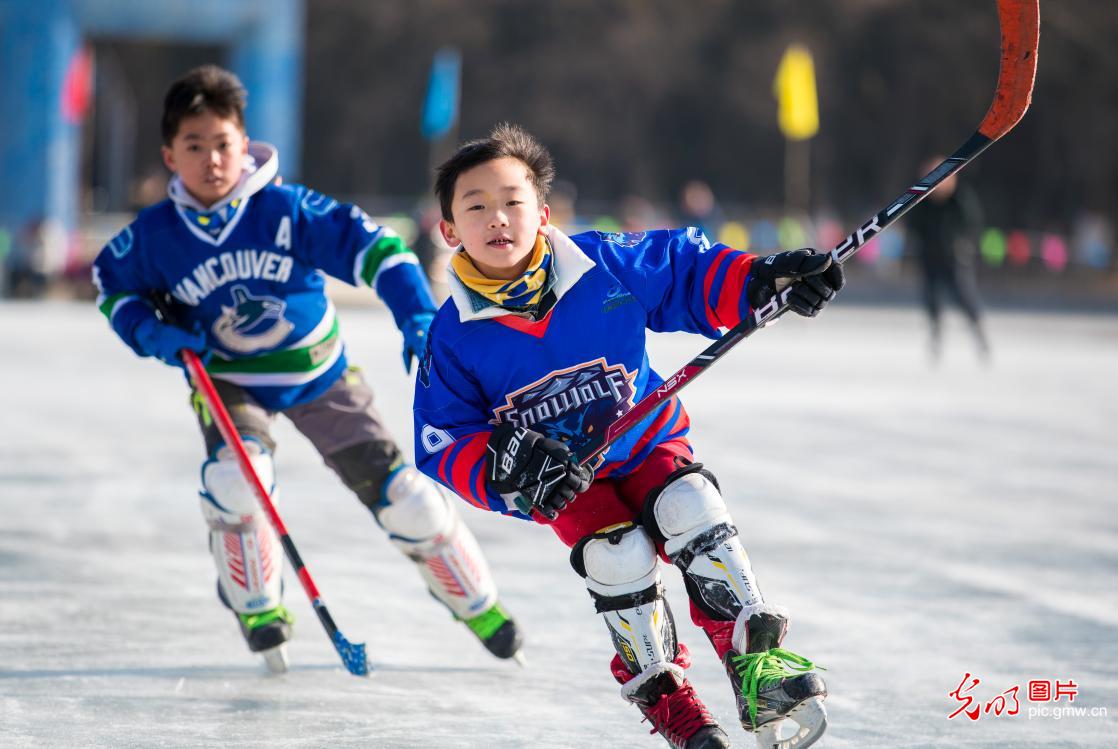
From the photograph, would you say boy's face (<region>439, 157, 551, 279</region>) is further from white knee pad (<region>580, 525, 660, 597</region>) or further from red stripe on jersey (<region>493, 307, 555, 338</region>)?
white knee pad (<region>580, 525, 660, 597</region>)

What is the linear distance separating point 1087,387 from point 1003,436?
2442 millimetres

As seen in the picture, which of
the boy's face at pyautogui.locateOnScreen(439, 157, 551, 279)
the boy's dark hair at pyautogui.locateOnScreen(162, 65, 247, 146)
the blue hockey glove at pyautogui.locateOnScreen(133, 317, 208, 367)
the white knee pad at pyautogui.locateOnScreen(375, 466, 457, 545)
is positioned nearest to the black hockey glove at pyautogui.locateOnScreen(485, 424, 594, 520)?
the boy's face at pyautogui.locateOnScreen(439, 157, 551, 279)

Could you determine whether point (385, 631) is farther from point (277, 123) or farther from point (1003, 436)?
point (277, 123)

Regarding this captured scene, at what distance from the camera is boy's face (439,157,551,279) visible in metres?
2.71

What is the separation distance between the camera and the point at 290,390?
3742mm

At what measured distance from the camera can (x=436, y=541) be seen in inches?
142

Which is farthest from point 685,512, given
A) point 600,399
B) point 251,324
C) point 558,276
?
point 251,324

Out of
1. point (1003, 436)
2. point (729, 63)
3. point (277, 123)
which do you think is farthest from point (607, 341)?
point (729, 63)

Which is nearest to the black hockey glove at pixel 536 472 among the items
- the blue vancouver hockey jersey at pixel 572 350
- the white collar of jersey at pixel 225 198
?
the blue vancouver hockey jersey at pixel 572 350

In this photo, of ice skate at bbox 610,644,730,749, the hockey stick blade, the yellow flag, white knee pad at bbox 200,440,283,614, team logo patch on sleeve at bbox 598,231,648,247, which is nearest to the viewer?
ice skate at bbox 610,644,730,749

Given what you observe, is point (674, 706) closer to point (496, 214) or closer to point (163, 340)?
point (496, 214)

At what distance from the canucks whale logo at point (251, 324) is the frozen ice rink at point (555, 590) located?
0.74 meters

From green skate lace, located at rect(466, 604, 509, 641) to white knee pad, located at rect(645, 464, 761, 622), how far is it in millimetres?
932

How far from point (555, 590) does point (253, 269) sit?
128 centimetres
